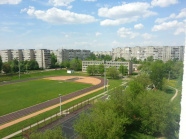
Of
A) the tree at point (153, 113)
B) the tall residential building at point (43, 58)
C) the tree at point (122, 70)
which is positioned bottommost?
the tree at point (153, 113)

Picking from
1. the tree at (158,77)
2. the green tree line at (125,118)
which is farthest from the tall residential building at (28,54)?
the green tree line at (125,118)

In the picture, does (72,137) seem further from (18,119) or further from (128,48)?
(128,48)

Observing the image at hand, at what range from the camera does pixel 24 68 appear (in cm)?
3594

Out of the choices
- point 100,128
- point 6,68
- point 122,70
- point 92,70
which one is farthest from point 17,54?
point 100,128

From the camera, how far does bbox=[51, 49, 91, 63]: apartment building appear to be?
49.6m

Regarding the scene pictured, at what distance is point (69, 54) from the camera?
53.1 metres

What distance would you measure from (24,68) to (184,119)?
39201mm

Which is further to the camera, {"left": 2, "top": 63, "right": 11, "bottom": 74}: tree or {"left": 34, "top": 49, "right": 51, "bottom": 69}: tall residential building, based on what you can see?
{"left": 34, "top": 49, "right": 51, "bottom": 69}: tall residential building

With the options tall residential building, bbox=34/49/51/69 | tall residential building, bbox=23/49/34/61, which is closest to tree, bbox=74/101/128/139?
tall residential building, bbox=34/49/51/69

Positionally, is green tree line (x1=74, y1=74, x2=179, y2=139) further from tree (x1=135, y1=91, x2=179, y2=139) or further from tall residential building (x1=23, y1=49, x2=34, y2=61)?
tall residential building (x1=23, y1=49, x2=34, y2=61)

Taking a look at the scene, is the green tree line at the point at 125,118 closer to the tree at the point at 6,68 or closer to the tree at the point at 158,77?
the tree at the point at 158,77

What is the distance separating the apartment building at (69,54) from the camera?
49.6 m

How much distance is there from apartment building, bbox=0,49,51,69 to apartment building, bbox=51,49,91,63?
195 inches

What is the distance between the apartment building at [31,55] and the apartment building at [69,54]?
496cm
